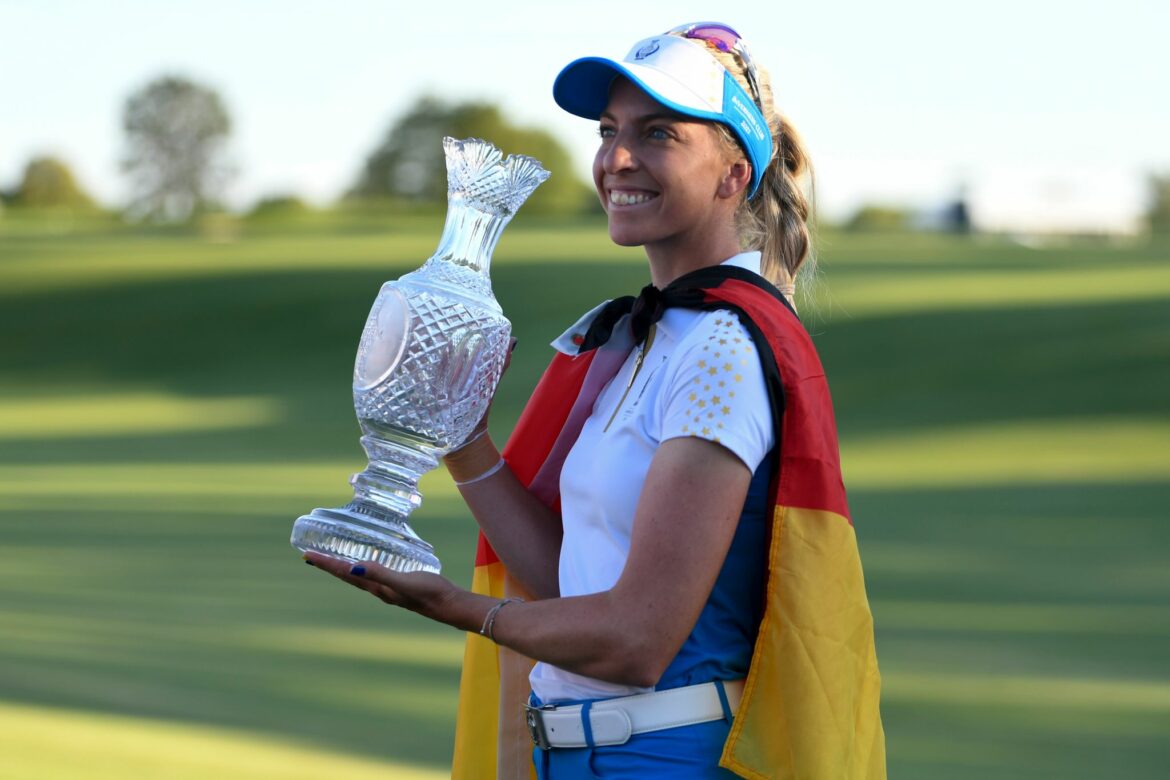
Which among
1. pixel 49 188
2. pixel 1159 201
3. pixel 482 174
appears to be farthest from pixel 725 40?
pixel 49 188

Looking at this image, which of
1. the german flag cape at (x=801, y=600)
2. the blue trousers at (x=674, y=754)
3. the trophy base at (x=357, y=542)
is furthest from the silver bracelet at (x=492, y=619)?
the german flag cape at (x=801, y=600)

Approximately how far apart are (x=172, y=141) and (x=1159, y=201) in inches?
2153

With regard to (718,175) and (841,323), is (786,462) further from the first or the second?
(841,323)

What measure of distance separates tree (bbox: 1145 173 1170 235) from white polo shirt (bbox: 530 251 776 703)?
86723mm

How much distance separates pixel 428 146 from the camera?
102938mm

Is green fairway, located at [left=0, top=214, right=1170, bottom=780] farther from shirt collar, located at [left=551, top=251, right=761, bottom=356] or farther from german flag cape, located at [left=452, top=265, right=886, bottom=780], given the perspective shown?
german flag cape, located at [left=452, top=265, right=886, bottom=780]

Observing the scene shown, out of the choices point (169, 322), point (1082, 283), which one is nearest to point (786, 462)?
point (1082, 283)

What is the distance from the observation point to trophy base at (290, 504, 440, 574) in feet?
7.70

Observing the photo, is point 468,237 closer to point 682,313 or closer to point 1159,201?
point 682,313

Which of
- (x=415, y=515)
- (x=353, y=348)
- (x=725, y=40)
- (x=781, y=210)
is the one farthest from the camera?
(x=353, y=348)

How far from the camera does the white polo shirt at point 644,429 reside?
7.15 ft

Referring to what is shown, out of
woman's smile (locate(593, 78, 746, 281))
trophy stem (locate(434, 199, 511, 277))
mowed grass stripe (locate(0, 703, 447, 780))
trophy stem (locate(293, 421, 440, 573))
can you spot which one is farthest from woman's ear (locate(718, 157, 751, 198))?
mowed grass stripe (locate(0, 703, 447, 780))

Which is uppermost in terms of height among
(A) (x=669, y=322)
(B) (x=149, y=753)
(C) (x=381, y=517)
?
(A) (x=669, y=322)

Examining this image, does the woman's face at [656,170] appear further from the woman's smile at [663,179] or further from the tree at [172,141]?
the tree at [172,141]
